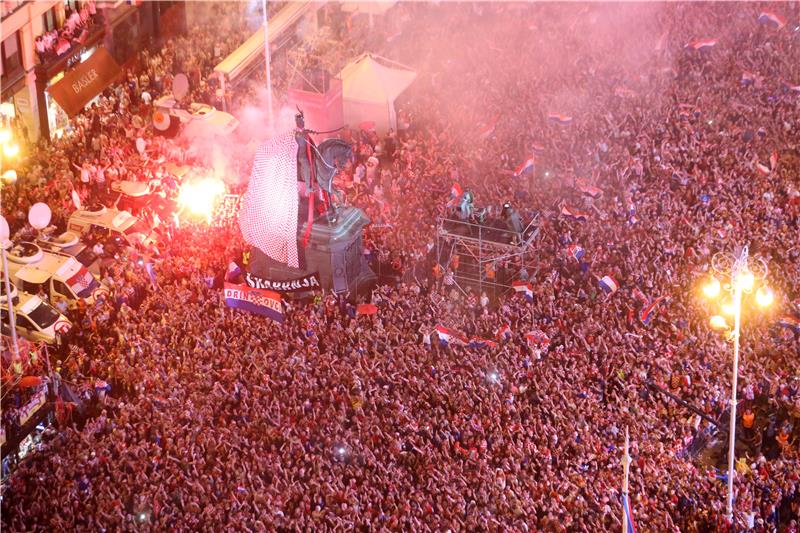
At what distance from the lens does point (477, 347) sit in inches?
1371

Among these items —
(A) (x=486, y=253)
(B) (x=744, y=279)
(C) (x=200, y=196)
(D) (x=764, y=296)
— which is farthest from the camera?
(C) (x=200, y=196)

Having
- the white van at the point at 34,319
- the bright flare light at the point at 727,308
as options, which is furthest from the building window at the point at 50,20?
the bright flare light at the point at 727,308

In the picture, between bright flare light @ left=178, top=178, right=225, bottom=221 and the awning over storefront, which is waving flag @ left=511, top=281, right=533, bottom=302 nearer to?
bright flare light @ left=178, top=178, right=225, bottom=221

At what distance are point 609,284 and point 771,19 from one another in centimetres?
1940

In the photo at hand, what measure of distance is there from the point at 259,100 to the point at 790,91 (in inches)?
789

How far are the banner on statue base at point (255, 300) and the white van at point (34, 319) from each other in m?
4.72

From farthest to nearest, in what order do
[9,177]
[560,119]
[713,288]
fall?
[560,119] < [9,177] < [713,288]

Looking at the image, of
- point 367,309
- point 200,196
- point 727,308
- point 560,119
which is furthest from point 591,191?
point 200,196

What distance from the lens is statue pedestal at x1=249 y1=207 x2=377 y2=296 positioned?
3747 centimetres

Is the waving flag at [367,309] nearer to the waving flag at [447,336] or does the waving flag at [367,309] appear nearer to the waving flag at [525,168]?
the waving flag at [447,336]

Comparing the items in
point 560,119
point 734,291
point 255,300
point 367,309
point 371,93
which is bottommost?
point 367,309

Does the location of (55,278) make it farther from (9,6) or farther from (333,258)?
(9,6)

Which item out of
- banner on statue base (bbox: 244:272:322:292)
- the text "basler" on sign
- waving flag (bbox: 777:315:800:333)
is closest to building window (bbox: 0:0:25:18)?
the text "basler" on sign

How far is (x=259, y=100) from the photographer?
49.6 meters
